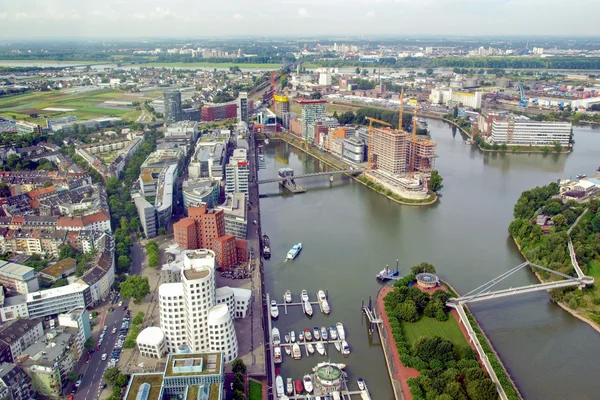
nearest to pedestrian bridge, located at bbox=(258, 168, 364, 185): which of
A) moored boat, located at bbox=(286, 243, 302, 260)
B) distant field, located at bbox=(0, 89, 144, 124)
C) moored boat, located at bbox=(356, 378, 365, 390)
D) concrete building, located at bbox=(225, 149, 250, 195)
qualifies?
concrete building, located at bbox=(225, 149, 250, 195)

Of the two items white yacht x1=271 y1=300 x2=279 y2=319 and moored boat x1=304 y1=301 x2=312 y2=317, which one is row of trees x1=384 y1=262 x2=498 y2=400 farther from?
white yacht x1=271 y1=300 x2=279 y2=319

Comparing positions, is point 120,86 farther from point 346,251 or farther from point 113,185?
point 346,251

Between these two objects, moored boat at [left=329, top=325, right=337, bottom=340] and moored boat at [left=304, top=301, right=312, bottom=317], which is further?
moored boat at [left=304, top=301, right=312, bottom=317]

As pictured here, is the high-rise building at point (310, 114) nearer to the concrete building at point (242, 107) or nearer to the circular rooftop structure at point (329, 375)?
the concrete building at point (242, 107)

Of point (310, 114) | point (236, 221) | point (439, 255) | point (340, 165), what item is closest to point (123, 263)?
point (236, 221)

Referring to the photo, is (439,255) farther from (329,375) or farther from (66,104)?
(66,104)

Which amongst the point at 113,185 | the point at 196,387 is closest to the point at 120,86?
the point at 113,185
